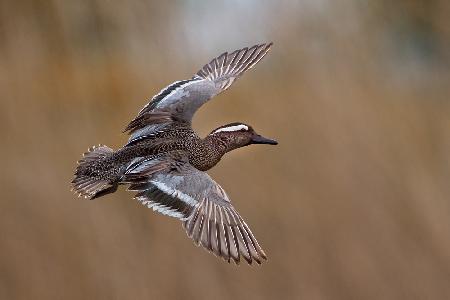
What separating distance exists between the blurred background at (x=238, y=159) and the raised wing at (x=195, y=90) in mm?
488

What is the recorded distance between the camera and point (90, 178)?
10.9ft

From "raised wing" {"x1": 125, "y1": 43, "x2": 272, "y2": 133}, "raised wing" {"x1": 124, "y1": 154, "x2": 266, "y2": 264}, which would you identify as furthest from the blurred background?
"raised wing" {"x1": 124, "y1": 154, "x2": 266, "y2": 264}

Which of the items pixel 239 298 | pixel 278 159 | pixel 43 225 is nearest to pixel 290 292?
pixel 239 298

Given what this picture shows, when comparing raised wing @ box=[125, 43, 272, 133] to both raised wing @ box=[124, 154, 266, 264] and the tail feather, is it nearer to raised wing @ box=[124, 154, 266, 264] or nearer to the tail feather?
the tail feather

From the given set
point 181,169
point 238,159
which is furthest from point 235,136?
point 238,159

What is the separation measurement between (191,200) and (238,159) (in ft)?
5.03

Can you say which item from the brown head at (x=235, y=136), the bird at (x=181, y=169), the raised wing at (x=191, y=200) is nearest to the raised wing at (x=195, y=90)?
the bird at (x=181, y=169)

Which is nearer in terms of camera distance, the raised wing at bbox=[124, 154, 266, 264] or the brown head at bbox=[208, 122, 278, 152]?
the raised wing at bbox=[124, 154, 266, 264]

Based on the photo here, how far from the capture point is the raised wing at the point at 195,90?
3357 mm

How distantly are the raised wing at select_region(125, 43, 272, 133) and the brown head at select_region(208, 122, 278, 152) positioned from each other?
11cm

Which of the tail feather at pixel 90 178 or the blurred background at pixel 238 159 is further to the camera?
the blurred background at pixel 238 159

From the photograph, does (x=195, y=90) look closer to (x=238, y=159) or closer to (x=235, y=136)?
(x=235, y=136)

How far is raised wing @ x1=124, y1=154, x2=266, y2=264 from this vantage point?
9.52 ft

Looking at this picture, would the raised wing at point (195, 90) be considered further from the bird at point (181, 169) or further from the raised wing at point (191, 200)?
the raised wing at point (191, 200)
